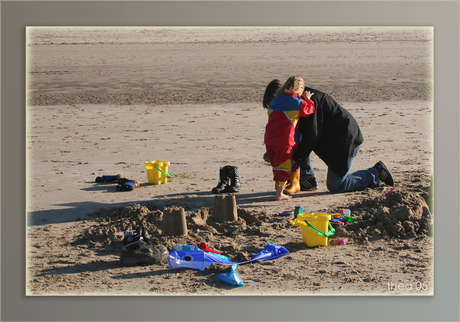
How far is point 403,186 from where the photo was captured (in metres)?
6.88

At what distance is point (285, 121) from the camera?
6.23 meters

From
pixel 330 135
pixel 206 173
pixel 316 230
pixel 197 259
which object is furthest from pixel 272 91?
pixel 197 259

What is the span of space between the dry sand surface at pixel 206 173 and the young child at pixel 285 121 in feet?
1.38

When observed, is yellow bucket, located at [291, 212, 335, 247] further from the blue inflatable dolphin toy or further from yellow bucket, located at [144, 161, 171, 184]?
yellow bucket, located at [144, 161, 171, 184]

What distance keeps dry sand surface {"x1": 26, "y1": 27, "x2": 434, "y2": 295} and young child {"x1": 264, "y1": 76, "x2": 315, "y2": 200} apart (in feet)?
1.38

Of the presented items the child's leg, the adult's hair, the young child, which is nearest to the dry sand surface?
the child's leg

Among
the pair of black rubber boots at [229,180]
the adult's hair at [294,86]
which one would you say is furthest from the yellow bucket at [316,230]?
the pair of black rubber boots at [229,180]

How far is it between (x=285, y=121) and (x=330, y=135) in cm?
64

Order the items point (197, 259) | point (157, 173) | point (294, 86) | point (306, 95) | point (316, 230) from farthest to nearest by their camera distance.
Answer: point (157, 173) → point (306, 95) → point (294, 86) → point (316, 230) → point (197, 259)

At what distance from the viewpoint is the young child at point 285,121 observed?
6.17m

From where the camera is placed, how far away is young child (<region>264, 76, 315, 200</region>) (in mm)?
6172

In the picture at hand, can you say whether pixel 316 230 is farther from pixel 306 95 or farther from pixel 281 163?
pixel 306 95
